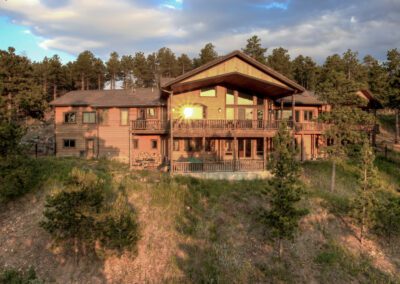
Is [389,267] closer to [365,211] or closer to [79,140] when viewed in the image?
[365,211]

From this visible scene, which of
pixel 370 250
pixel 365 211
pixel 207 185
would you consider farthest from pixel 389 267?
pixel 207 185

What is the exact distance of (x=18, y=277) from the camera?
40.8 feet

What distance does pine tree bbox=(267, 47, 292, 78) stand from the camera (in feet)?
174

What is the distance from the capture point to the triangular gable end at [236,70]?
23.3m

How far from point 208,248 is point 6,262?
9428 mm

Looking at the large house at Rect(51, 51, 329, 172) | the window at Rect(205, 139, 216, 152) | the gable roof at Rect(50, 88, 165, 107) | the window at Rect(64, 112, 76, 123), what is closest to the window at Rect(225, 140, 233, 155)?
the large house at Rect(51, 51, 329, 172)

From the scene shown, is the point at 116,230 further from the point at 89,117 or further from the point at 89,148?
the point at 89,117

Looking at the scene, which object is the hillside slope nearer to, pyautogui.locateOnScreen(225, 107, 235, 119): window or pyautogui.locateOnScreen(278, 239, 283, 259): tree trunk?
pyautogui.locateOnScreen(278, 239, 283, 259): tree trunk

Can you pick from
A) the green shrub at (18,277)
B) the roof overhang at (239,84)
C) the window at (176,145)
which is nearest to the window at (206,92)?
the roof overhang at (239,84)

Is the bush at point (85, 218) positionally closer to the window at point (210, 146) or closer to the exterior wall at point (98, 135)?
the window at point (210, 146)

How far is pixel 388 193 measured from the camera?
19.5 meters

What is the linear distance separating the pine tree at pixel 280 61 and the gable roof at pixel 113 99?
29328 mm

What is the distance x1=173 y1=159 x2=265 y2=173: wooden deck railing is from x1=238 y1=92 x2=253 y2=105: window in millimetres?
5964

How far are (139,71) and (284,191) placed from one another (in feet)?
177
